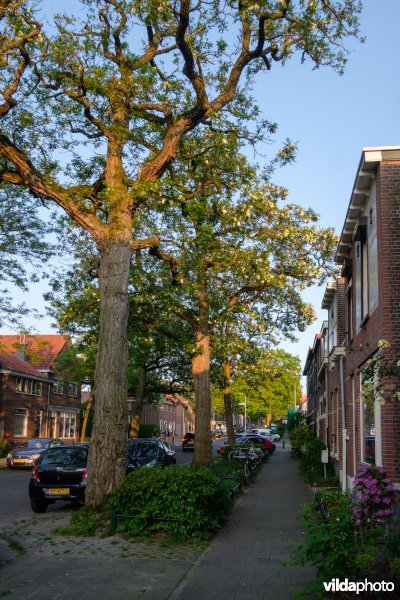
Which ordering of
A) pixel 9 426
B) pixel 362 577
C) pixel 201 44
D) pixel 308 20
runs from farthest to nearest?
pixel 9 426 < pixel 201 44 < pixel 308 20 < pixel 362 577

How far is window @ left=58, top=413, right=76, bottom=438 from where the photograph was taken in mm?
49562

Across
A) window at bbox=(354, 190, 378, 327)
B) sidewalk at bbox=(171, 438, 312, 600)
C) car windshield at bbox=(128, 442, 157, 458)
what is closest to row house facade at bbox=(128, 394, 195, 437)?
car windshield at bbox=(128, 442, 157, 458)

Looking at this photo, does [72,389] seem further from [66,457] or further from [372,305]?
[372,305]

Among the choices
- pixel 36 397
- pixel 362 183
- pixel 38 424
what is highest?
pixel 362 183

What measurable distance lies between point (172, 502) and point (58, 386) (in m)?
40.4

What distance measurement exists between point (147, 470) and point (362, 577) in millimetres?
6005

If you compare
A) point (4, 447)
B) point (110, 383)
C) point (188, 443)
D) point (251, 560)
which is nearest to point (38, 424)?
point (4, 447)

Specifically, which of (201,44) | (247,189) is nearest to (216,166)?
(247,189)

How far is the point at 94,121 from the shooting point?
1352 centimetres

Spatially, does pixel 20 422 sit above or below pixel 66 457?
above

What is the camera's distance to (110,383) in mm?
11758

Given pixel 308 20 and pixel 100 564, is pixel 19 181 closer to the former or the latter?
pixel 308 20

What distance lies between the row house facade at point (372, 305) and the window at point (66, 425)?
3638 centimetres

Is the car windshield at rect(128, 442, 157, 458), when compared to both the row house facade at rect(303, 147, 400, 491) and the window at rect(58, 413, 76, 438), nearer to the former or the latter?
the row house facade at rect(303, 147, 400, 491)
